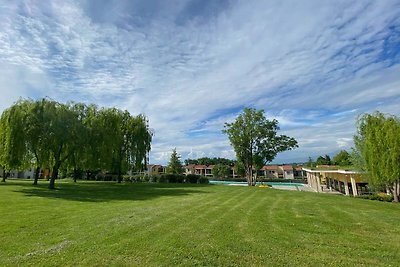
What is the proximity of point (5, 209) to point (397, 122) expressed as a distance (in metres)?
20.3

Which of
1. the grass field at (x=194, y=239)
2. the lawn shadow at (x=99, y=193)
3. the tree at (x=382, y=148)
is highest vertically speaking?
the tree at (x=382, y=148)

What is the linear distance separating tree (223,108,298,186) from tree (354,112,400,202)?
21145mm

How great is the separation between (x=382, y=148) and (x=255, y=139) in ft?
76.8

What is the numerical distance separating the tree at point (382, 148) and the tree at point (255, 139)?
21.1m

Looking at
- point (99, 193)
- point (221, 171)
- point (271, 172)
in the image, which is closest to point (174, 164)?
point (221, 171)

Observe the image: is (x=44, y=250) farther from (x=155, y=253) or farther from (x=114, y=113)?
(x=114, y=113)

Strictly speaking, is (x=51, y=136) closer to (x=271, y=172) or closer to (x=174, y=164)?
(x=174, y=164)

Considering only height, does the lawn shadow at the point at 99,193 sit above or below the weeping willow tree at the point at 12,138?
below

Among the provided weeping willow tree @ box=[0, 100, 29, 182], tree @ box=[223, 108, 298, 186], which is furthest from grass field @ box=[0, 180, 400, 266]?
tree @ box=[223, 108, 298, 186]

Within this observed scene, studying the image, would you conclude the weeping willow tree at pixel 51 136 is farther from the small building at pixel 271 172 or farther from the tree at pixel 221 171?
the small building at pixel 271 172

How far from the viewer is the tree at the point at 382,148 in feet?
50.2

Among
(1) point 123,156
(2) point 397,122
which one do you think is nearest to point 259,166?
(1) point 123,156

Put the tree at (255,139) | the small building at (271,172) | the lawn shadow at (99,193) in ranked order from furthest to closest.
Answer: the small building at (271,172) < the tree at (255,139) < the lawn shadow at (99,193)

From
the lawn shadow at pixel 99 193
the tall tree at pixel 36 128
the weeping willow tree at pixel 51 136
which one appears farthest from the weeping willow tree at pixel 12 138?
the lawn shadow at pixel 99 193
